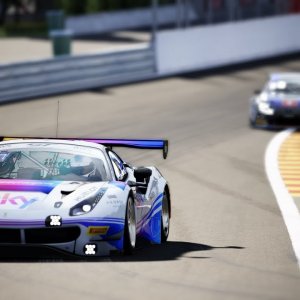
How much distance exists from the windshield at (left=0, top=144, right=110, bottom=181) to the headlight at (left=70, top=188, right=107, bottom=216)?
0.63 m

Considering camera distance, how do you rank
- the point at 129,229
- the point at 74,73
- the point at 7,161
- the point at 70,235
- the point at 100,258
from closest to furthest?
the point at 70,235 < the point at 100,258 < the point at 129,229 < the point at 7,161 < the point at 74,73

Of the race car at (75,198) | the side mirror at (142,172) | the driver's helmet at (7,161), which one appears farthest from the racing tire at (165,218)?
the driver's helmet at (7,161)

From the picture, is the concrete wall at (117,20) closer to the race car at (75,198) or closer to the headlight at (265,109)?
the headlight at (265,109)

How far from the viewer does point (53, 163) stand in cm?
1065

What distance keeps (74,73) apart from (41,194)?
2184cm

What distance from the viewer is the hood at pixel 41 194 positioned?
31.5ft

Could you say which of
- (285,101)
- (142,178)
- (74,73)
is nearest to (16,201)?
(142,178)

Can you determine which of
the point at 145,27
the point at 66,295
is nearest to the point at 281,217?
the point at 66,295

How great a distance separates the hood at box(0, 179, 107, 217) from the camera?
9.60 m

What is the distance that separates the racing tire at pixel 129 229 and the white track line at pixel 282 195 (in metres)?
1.47

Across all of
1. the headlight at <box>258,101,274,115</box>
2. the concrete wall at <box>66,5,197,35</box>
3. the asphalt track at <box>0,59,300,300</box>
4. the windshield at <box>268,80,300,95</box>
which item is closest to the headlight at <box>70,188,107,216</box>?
the asphalt track at <box>0,59,300,300</box>

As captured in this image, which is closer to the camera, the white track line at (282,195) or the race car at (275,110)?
the white track line at (282,195)

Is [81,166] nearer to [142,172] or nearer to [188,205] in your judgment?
[142,172]

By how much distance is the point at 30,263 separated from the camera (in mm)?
9391
